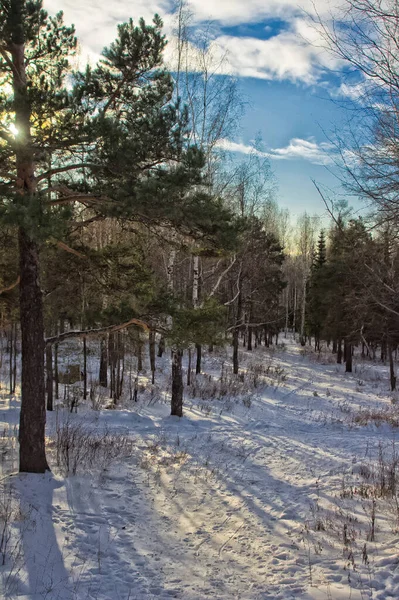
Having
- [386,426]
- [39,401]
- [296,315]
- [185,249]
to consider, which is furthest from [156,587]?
[296,315]

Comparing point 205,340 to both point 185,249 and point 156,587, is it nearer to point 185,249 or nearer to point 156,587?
point 185,249

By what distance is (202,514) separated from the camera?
530 centimetres

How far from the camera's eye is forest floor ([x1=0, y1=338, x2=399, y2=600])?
367cm

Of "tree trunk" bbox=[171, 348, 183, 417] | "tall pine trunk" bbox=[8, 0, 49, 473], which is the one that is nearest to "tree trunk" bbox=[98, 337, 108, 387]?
"tree trunk" bbox=[171, 348, 183, 417]

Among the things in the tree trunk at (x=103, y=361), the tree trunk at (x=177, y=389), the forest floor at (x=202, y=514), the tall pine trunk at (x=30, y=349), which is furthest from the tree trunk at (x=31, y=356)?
the tree trunk at (x=103, y=361)

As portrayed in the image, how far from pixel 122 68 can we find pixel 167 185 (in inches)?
84.6

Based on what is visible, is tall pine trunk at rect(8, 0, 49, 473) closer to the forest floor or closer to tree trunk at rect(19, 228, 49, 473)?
tree trunk at rect(19, 228, 49, 473)

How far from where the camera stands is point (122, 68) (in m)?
5.69

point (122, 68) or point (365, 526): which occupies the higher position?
point (122, 68)

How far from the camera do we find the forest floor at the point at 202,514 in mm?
3670

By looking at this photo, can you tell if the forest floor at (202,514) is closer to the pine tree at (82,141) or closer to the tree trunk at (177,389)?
the tree trunk at (177,389)

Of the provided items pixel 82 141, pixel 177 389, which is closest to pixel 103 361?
pixel 177 389

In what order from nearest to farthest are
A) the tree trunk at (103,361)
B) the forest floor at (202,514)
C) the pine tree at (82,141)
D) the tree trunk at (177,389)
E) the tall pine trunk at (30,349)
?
the forest floor at (202,514)
the pine tree at (82,141)
the tall pine trunk at (30,349)
the tree trunk at (177,389)
the tree trunk at (103,361)

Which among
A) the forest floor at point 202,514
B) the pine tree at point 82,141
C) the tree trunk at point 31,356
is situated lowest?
the forest floor at point 202,514
